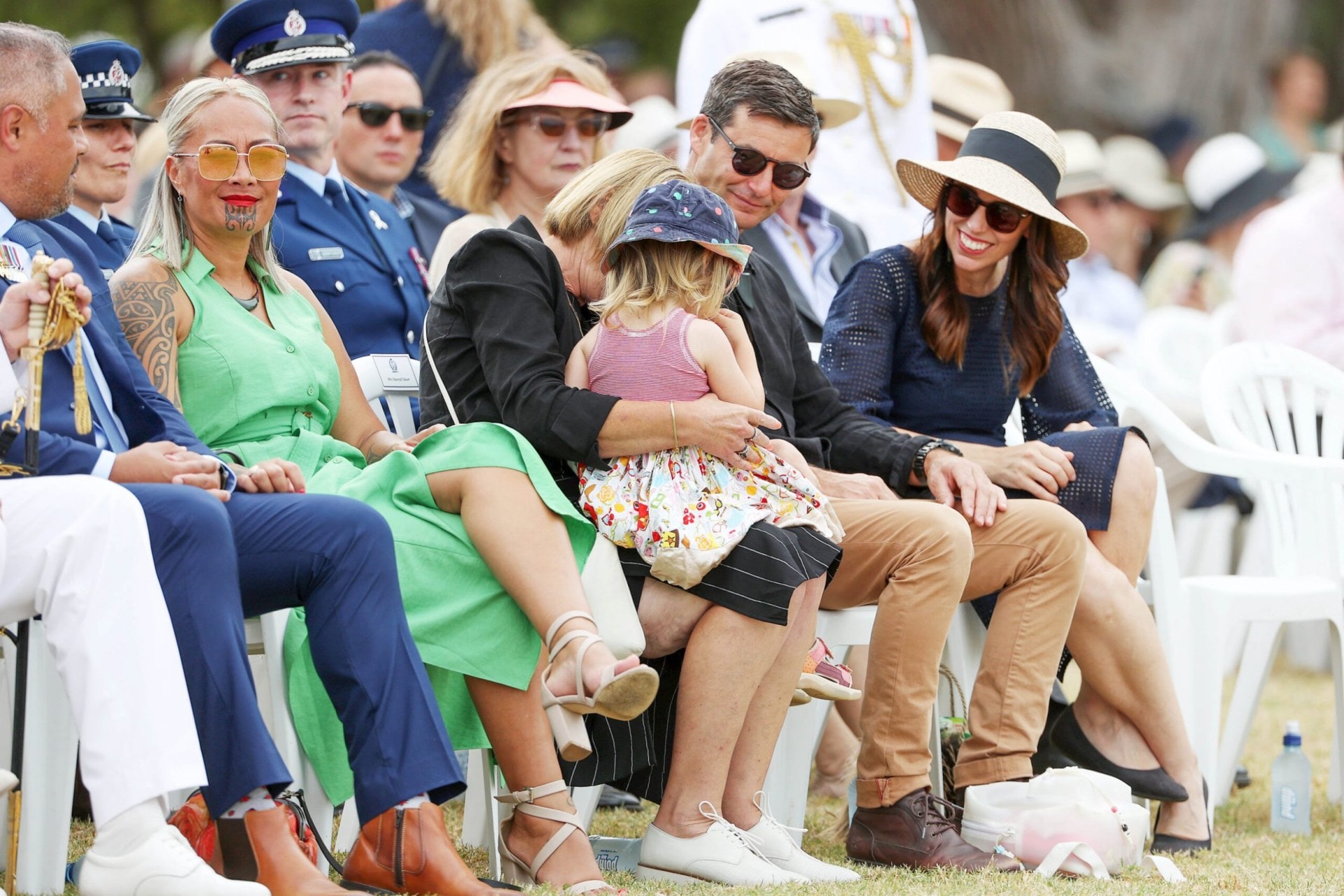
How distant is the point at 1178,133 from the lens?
13023 millimetres

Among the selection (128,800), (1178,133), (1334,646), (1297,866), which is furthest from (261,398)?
(1178,133)

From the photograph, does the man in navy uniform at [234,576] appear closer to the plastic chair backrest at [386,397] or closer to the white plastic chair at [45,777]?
the white plastic chair at [45,777]

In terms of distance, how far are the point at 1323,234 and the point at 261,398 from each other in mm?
5074

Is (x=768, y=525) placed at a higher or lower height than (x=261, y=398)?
lower

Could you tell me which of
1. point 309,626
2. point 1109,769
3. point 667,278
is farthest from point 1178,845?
point 309,626

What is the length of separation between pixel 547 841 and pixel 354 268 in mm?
1912

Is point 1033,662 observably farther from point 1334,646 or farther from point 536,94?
point 536,94

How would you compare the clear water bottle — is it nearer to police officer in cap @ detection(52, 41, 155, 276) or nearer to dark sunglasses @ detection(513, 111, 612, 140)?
dark sunglasses @ detection(513, 111, 612, 140)

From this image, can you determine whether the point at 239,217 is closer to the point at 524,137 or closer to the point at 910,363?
the point at 524,137

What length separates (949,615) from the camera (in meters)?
3.89

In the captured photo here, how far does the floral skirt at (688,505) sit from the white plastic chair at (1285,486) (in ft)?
5.61

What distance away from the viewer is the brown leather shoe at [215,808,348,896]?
2.91 m

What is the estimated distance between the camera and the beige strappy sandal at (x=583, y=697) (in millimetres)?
3135

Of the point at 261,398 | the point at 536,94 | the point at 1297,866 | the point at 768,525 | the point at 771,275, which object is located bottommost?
the point at 1297,866
